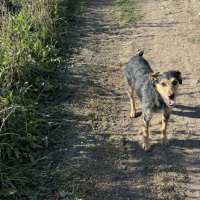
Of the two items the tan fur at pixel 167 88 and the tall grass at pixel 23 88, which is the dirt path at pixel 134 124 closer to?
the tall grass at pixel 23 88

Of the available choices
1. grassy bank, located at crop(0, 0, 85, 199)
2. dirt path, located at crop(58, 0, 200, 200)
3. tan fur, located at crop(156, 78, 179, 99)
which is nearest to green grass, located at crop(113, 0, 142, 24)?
dirt path, located at crop(58, 0, 200, 200)

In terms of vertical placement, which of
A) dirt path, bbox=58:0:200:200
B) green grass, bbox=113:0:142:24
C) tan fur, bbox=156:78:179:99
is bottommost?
dirt path, bbox=58:0:200:200

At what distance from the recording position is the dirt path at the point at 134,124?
378cm

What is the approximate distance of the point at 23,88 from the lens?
14.4 ft

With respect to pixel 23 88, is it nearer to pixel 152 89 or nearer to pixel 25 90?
pixel 25 90

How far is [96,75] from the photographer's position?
638 centimetres

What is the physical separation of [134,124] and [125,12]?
19.7 ft

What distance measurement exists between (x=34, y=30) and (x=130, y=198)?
5.26 meters

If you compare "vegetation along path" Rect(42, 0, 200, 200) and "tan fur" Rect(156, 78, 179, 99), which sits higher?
"tan fur" Rect(156, 78, 179, 99)

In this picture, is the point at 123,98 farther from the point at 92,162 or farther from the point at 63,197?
the point at 63,197

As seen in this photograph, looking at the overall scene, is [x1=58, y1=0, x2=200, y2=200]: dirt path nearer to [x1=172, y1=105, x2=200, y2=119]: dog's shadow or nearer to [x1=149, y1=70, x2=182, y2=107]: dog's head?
[x1=172, y1=105, x2=200, y2=119]: dog's shadow

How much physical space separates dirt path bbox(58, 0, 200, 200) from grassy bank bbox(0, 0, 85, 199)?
0.73 metres

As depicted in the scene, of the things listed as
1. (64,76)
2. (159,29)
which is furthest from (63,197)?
(159,29)

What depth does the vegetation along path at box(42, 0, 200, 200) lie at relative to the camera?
3.78 meters
